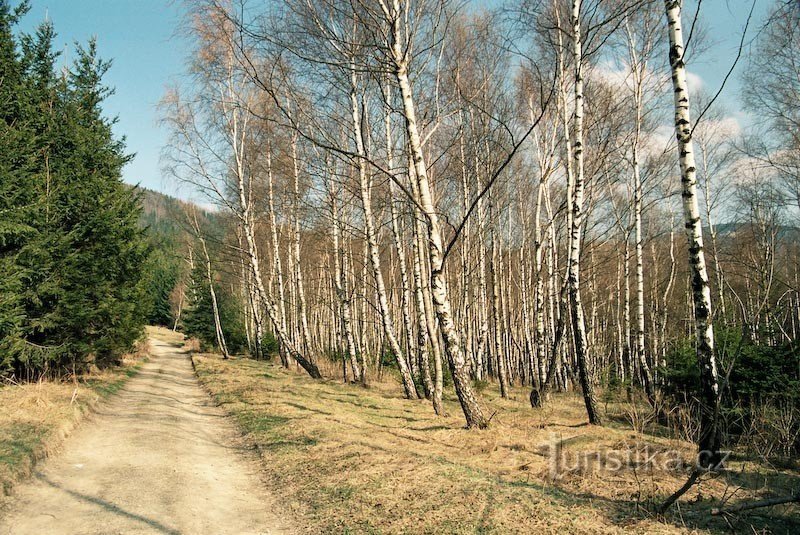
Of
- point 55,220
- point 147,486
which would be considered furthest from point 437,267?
point 55,220

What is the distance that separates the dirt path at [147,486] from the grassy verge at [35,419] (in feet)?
0.63

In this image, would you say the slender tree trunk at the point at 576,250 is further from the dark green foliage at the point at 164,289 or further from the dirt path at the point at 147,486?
the dark green foliage at the point at 164,289

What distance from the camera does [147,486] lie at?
5438mm

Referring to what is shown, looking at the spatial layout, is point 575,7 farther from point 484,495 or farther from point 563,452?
point 484,495

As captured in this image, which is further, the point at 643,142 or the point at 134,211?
the point at 134,211

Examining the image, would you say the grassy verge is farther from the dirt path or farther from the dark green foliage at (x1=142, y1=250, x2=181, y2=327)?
the dark green foliage at (x1=142, y1=250, x2=181, y2=327)

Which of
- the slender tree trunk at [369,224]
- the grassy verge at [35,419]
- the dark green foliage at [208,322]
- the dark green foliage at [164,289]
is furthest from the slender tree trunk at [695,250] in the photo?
the dark green foliage at [164,289]

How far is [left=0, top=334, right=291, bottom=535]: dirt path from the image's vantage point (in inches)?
178

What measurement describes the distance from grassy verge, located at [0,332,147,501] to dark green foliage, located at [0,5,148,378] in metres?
0.91

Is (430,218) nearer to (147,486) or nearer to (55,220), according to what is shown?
(147,486)

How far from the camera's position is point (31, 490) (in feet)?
17.6

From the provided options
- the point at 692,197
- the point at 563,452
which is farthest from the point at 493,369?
the point at 692,197

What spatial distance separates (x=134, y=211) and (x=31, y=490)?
1557 centimetres

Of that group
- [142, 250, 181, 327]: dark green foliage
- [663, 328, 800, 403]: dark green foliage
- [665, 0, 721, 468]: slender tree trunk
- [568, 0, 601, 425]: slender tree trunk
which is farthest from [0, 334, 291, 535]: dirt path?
[142, 250, 181, 327]: dark green foliage
